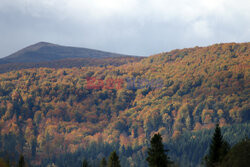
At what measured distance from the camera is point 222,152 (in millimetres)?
71062

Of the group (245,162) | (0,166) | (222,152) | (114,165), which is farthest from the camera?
(0,166)

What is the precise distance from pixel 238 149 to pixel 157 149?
40.8 feet

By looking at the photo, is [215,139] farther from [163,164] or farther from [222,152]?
[163,164]

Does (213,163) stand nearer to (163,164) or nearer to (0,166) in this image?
(163,164)

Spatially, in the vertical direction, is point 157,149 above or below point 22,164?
above

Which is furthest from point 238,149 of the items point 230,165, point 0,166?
point 0,166

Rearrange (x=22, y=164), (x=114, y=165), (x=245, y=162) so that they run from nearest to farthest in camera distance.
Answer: (x=245, y=162), (x=114, y=165), (x=22, y=164)

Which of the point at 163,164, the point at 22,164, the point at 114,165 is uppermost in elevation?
the point at 163,164

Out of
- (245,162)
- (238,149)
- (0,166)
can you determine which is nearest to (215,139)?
(238,149)

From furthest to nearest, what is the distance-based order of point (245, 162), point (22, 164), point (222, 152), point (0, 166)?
point (22, 164) < point (0, 166) < point (222, 152) < point (245, 162)

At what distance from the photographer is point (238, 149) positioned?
64.2 meters

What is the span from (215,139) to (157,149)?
55.5 ft

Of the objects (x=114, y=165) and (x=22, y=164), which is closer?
(x=114, y=165)

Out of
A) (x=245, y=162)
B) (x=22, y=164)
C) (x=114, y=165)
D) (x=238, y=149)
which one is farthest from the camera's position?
(x=22, y=164)
